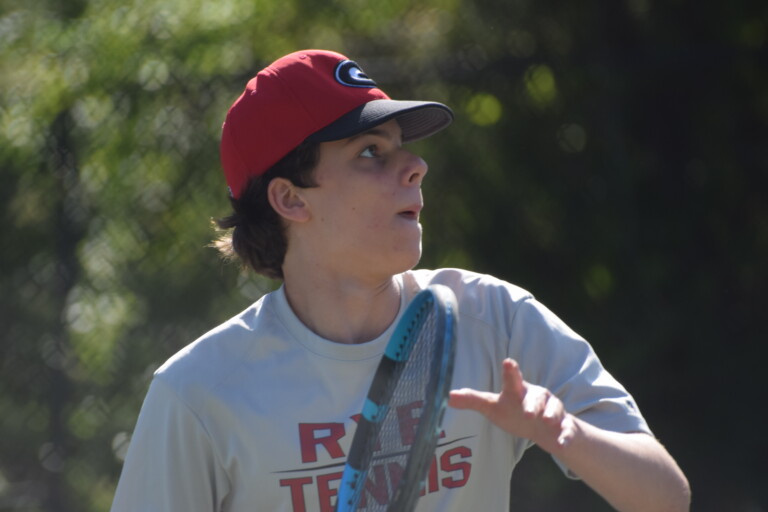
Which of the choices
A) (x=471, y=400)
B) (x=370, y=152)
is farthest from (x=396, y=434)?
(x=370, y=152)

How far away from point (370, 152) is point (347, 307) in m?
0.32

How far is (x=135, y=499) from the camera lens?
211 cm

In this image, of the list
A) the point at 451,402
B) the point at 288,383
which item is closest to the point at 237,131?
the point at 288,383

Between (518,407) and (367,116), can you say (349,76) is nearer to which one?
(367,116)

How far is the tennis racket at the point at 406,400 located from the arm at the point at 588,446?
0.33 feet

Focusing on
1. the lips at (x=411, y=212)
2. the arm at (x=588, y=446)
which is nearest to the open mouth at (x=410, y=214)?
the lips at (x=411, y=212)

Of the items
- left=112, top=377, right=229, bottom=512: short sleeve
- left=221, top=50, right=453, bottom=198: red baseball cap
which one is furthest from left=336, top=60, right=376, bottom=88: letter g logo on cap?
left=112, top=377, right=229, bottom=512: short sleeve

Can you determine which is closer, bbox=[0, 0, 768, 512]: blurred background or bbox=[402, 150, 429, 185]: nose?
bbox=[402, 150, 429, 185]: nose

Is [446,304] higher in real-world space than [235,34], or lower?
higher

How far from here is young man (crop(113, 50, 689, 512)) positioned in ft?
6.85

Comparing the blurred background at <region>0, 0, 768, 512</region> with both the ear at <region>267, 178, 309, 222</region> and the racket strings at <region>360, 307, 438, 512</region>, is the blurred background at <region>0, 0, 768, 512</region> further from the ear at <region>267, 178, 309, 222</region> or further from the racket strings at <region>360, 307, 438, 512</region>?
the racket strings at <region>360, 307, 438, 512</region>

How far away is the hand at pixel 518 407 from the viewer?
1.71 m

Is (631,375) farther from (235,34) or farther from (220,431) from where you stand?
(220,431)

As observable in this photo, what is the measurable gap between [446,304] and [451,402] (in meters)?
0.15
